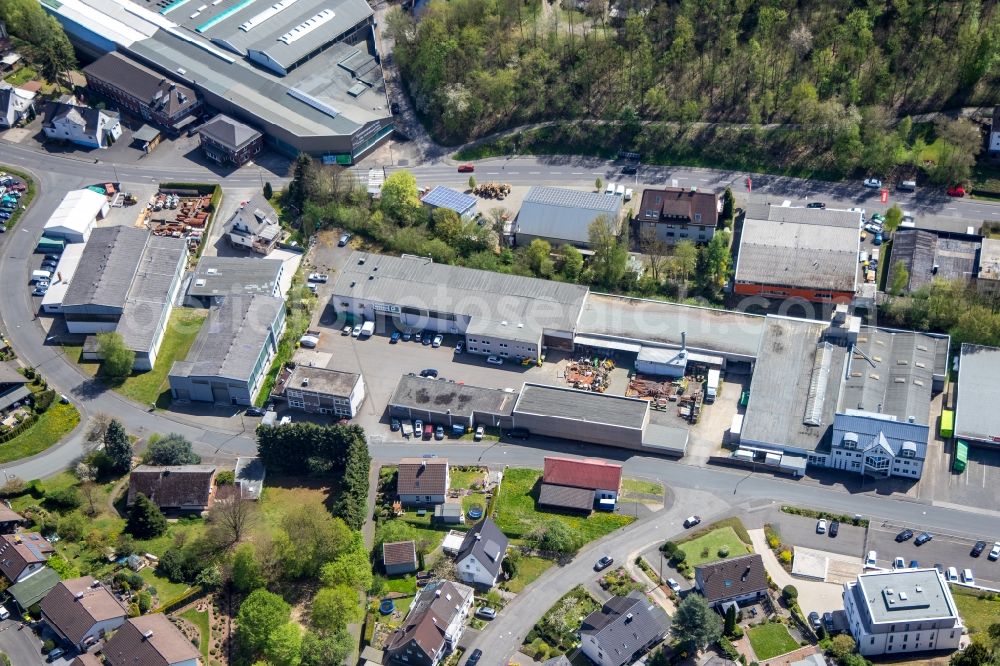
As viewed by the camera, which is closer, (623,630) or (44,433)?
(623,630)

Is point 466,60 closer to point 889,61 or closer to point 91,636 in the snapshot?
point 889,61

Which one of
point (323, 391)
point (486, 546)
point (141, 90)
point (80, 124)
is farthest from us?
point (141, 90)

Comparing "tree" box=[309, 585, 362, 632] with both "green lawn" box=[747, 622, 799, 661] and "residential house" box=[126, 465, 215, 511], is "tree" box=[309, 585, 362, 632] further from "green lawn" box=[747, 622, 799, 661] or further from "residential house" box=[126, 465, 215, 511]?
"green lawn" box=[747, 622, 799, 661]

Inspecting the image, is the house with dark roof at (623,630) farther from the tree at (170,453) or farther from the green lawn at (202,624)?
the tree at (170,453)

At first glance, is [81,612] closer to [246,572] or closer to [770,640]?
[246,572]

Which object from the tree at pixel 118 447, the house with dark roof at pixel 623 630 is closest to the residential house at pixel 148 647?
the tree at pixel 118 447

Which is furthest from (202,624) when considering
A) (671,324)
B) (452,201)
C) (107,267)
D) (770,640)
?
(452,201)
